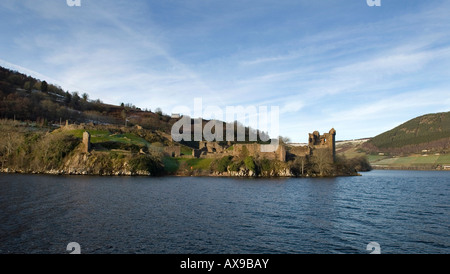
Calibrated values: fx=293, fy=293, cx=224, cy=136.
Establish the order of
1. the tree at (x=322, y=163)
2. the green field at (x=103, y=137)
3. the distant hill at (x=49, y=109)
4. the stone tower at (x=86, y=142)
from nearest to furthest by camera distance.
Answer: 1. the stone tower at (x=86, y=142)
2. the tree at (x=322, y=163)
3. the green field at (x=103, y=137)
4. the distant hill at (x=49, y=109)

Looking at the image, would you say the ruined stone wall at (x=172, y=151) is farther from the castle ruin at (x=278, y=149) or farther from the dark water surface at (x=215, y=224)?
the dark water surface at (x=215, y=224)

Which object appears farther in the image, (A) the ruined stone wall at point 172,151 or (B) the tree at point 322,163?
(A) the ruined stone wall at point 172,151

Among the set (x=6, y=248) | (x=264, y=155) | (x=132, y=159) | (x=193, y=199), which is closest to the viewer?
(x=6, y=248)

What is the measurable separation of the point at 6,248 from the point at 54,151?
5852 centimetres

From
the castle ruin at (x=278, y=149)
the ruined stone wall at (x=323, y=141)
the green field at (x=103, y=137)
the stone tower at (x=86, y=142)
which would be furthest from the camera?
the ruined stone wall at (x=323, y=141)

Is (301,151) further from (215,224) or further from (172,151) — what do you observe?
(215,224)

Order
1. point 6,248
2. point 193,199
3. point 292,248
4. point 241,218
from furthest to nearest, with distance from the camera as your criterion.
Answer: point 193,199 < point 241,218 < point 292,248 < point 6,248

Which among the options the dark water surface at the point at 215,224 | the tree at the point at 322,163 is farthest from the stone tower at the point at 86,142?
the tree at the point at 322,163

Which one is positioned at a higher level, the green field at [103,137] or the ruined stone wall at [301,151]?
the green field at [103,137]

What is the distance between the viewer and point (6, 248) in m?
14.6

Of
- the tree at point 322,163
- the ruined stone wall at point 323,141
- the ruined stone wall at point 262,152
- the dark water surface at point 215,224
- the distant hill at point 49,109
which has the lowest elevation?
the dark water surface at point 215,224
